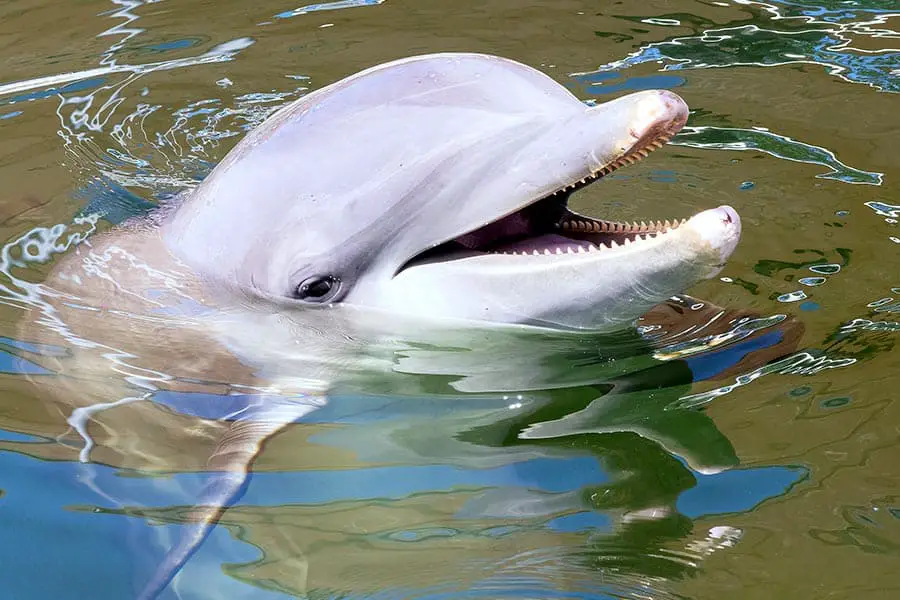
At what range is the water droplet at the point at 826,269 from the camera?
5.33 metres

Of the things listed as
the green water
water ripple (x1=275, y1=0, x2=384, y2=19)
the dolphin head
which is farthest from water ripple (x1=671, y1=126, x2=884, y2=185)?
water ripple (x1=275, y1=0, x2=384, y2=19)

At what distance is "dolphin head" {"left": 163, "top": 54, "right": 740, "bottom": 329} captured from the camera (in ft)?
13.4

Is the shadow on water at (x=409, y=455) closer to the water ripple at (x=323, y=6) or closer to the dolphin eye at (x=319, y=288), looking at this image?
the dolphin eye at (x=319, y=288)

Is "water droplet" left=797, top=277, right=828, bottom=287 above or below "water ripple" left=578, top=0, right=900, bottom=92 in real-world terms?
below

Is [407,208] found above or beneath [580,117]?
beneath

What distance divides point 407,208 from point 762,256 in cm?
214

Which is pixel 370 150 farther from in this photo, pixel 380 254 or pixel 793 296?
pixel 793 296

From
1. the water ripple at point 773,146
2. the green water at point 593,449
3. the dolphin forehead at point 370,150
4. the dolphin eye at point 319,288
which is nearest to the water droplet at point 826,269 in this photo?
the green water at point 593,449

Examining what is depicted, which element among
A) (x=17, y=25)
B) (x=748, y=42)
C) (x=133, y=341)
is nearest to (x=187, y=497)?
(x=133, y=341)

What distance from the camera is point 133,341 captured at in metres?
4.99

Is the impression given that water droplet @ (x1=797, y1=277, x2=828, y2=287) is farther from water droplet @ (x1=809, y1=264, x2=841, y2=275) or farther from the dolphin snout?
the dolphin snout

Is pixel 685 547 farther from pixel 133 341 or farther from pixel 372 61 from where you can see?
pixel 372 61

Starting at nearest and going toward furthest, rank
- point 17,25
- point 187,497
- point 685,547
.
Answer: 1. point 685,547
2. point 187,497
3. point 17,25

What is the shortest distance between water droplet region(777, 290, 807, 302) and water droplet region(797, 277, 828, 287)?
0.10 meters
